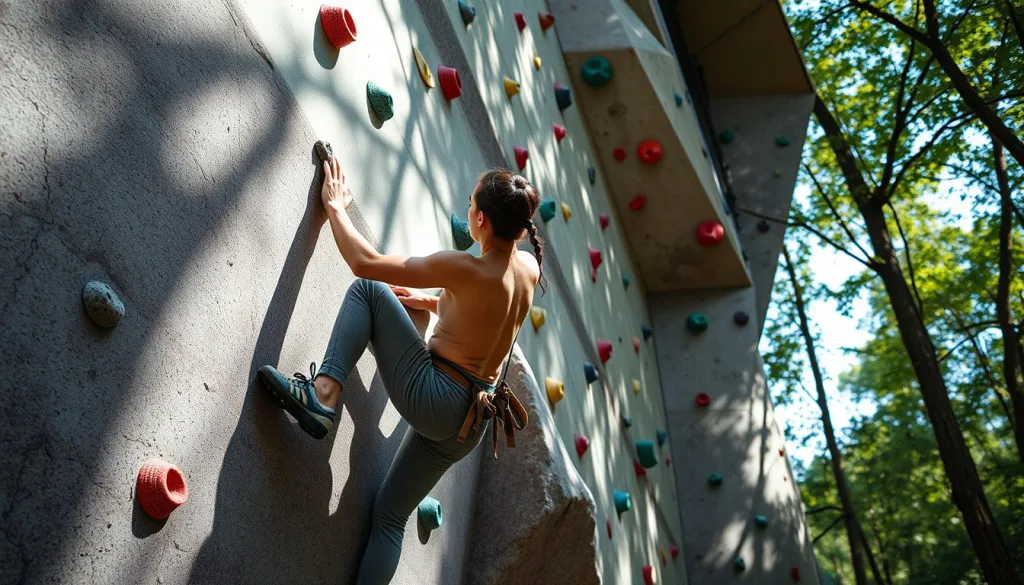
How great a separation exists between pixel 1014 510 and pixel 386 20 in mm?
11532

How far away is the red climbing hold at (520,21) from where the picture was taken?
17.6 feet

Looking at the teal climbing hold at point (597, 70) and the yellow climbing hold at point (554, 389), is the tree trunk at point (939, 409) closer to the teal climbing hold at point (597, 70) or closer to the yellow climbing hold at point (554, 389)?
the teal climbing hold at point (597, 70)

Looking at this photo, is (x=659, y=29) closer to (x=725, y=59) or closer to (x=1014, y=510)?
(x=725, y=59)

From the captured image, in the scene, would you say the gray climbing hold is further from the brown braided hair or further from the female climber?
the brown braided hair

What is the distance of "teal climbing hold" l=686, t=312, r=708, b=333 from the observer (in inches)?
320

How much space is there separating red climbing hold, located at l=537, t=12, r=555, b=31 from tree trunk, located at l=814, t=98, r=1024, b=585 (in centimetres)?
361

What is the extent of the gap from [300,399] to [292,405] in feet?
0.08

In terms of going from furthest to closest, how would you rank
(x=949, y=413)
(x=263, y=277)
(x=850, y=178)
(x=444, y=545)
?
1. (x=850, y=178)
2. (x=949, y=413)
3. (x=444, y=545)
4. (x=263, y=277)

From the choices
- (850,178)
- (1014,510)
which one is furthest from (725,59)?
(1014,510)

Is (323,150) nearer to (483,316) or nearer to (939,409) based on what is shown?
(483,316)

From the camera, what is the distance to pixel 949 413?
25.2 ft

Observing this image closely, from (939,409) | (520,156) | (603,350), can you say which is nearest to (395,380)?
(520,156)

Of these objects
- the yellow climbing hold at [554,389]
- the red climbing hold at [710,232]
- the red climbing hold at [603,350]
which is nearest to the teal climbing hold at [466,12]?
the yellow climbing hold at [554,389]

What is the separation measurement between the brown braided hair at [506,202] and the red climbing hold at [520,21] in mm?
2952
